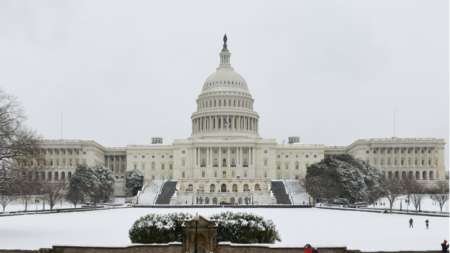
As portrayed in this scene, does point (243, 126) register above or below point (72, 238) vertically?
above

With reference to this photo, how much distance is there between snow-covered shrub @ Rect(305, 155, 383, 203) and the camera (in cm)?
10281

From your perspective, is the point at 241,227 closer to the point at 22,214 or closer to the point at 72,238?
the point at 72,238

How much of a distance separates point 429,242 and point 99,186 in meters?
77.3

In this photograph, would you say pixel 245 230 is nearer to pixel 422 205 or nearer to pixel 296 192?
pixel 422 205

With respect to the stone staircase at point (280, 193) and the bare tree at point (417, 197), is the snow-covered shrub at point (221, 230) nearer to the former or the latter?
the bare tree at point (417, 197)

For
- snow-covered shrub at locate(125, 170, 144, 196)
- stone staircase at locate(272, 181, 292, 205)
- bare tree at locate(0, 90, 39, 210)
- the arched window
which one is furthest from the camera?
the arched window

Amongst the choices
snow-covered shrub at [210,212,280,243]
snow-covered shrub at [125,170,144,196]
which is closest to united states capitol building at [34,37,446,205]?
snow-covered shrub at [125,170,144,196]

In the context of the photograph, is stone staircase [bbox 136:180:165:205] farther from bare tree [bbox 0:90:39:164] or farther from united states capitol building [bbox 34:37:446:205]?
bare tree [bbox 0:90:39:164]

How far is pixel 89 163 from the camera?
5630 inches

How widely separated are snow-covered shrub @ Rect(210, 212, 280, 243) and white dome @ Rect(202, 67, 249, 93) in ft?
Result: 408

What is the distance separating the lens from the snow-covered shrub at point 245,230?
33.1m

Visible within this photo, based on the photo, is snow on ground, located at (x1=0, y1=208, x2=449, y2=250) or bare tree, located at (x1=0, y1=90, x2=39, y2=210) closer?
snow on ground, located at (x1=0, y1=208, x2=449, y2=250)

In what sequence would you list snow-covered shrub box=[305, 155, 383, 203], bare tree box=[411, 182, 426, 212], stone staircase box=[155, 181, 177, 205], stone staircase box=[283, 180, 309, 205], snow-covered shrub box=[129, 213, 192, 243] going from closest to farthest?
1. snow-covered shrub box=[129, 213, 192, 243]
2. bare tree box=[411, 182, 426, 212]
3. snow-covered shrub box=[305, 155, 383, 203]
4. stone staircase box=[283, 180, 309, 205]
5. stone staircase box=[155, 181, 177, 205]

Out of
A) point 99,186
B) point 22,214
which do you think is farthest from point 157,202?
point 22,214
